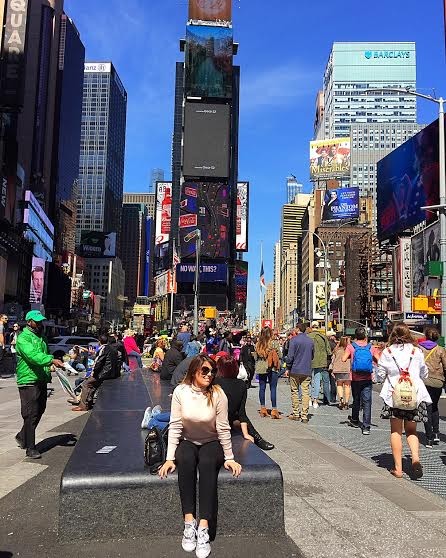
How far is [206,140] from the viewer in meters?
123

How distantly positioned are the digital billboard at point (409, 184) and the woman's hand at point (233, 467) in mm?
56498

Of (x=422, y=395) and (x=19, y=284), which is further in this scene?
(x=19, y=284)

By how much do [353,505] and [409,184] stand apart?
61806 mm

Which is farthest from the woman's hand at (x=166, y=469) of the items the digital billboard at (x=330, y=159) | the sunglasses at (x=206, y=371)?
the digital billboard at (x=330, y=159)

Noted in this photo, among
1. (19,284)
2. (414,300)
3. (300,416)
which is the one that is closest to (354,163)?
(19,284)

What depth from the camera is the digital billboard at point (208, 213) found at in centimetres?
12588

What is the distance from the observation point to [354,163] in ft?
618

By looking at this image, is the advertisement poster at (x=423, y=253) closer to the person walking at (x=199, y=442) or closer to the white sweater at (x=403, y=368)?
the white sweater at (x=403, y=368)

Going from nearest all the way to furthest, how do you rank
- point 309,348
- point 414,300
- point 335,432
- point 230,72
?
point 335,432, point 309,348, point 414,300, point 230,72

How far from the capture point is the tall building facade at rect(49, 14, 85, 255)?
12475 cm

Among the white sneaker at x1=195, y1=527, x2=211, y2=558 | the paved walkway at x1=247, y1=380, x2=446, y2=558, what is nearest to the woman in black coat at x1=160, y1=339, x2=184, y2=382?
the paved walkway at x1=247, y1=380, x2=446, y2=558

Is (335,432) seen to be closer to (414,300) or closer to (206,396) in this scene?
(206,396)

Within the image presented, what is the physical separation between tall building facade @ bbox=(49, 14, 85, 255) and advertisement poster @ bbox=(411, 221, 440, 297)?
84019mm

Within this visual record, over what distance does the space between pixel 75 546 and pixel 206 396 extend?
1448 millimetres
